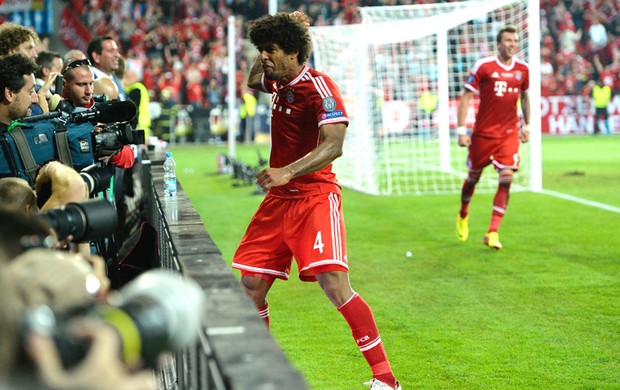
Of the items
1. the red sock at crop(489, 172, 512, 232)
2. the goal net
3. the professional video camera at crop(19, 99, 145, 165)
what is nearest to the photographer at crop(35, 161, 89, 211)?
the professional video camera at crop(19, 99, 145, 165)

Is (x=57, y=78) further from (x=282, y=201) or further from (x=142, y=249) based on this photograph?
(x=282, y=201)

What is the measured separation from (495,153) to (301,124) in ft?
17.2

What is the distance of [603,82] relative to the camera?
98.9ft

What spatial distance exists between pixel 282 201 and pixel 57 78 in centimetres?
278

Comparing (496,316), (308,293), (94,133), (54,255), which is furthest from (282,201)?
(54,255)

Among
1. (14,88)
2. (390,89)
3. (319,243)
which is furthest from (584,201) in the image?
(14,88)

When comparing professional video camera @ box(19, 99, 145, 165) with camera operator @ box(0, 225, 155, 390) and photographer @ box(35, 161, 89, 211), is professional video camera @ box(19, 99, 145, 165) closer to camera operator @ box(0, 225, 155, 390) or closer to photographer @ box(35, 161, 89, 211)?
photographer @ box(35, 161, 89, 211)

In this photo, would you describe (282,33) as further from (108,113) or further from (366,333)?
(366,333)

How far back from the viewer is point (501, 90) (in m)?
10.1

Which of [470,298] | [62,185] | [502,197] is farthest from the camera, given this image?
[502,197]

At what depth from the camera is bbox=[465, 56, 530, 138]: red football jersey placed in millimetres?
10070

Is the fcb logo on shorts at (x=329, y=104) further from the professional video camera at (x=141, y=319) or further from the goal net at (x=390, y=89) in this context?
the goal net at (x=390, y=89)

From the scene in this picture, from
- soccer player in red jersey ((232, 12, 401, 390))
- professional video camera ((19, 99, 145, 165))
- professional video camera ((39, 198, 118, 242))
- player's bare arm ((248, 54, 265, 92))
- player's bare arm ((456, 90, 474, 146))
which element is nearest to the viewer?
professional video camera ((39, 198, 118, 242))

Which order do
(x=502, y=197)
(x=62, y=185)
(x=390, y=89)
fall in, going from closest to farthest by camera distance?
1. (x=62, y=185)
2. (x=502, y=197)
3. (x=390, y=89)
